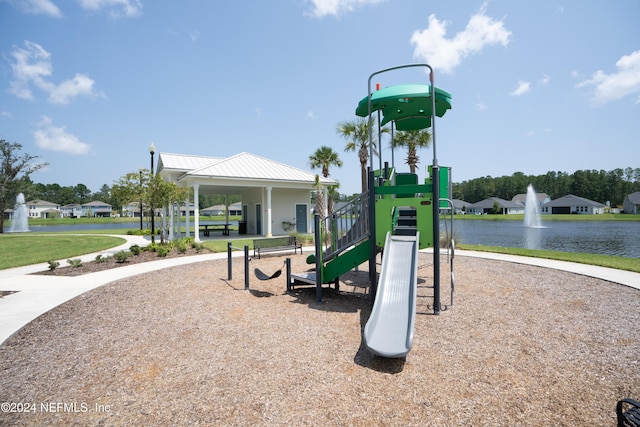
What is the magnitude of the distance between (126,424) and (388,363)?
9.10 feet

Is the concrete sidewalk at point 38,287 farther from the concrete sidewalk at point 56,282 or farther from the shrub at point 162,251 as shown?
the shrub at point 162,251

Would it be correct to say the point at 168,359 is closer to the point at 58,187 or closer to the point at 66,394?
the point at 66,394

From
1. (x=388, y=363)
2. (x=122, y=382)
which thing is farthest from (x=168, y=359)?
(x=388, y=363)

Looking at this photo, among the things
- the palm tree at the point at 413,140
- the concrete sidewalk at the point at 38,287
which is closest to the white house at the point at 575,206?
the palm tree at the point at 413,140

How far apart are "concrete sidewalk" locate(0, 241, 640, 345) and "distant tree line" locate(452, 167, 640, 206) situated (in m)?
95.8

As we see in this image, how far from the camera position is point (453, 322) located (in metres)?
5.41

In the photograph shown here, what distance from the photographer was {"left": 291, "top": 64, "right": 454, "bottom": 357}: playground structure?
479cm

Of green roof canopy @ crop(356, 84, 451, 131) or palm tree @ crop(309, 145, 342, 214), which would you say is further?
palm tree @ crop(309, 145, 342, 214)

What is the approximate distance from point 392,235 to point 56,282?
8.85 meters

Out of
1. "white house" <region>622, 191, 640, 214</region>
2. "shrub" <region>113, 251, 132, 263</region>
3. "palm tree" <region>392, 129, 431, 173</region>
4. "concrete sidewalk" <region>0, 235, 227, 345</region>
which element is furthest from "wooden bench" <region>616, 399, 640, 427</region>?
→ "white house" <region>622, 191, 640, 214</region>

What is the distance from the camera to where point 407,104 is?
8.00m

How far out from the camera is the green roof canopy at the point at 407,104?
630 centimetres

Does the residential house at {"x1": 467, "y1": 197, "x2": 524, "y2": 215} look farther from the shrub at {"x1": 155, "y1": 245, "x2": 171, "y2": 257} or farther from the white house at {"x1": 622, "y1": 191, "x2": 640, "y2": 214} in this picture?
the shrub at {"x1": 155, "y1": 245, "x2": 171, "y2": 257}

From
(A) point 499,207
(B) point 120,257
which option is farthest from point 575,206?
(B) point 120,257
